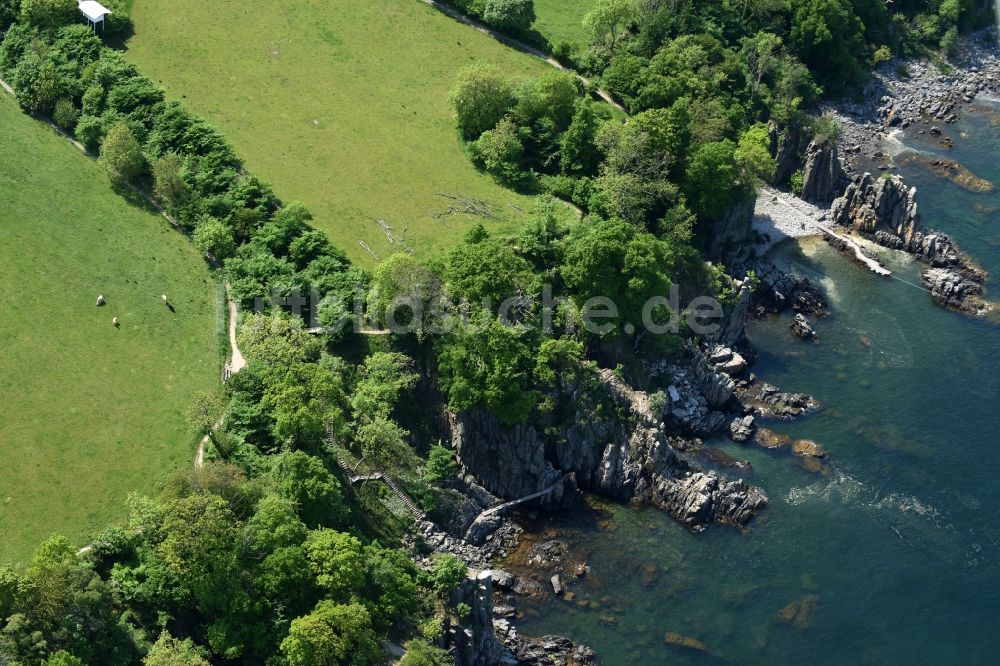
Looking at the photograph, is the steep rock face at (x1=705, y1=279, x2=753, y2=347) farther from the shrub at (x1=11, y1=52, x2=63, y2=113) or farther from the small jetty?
the shrub at (x1=11, y1=52, x2=63, y2=113)

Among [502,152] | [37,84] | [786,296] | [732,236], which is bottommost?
[37,84]

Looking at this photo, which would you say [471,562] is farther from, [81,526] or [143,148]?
[143,148]

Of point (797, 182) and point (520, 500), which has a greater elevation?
point (797, 182)

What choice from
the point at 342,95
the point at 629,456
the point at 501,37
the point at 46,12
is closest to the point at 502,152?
the point at 342,95

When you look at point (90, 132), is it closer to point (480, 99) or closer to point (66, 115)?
point (66, 115)

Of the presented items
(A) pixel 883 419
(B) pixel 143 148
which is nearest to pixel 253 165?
(B) pixel 143 148

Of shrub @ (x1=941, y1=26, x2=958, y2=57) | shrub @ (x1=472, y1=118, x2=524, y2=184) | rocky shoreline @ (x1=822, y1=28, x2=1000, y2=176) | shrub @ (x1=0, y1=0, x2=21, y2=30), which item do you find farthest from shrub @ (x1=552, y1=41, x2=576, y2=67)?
shrub @ (x1=0, y1=0, x2=21, y2=30)
